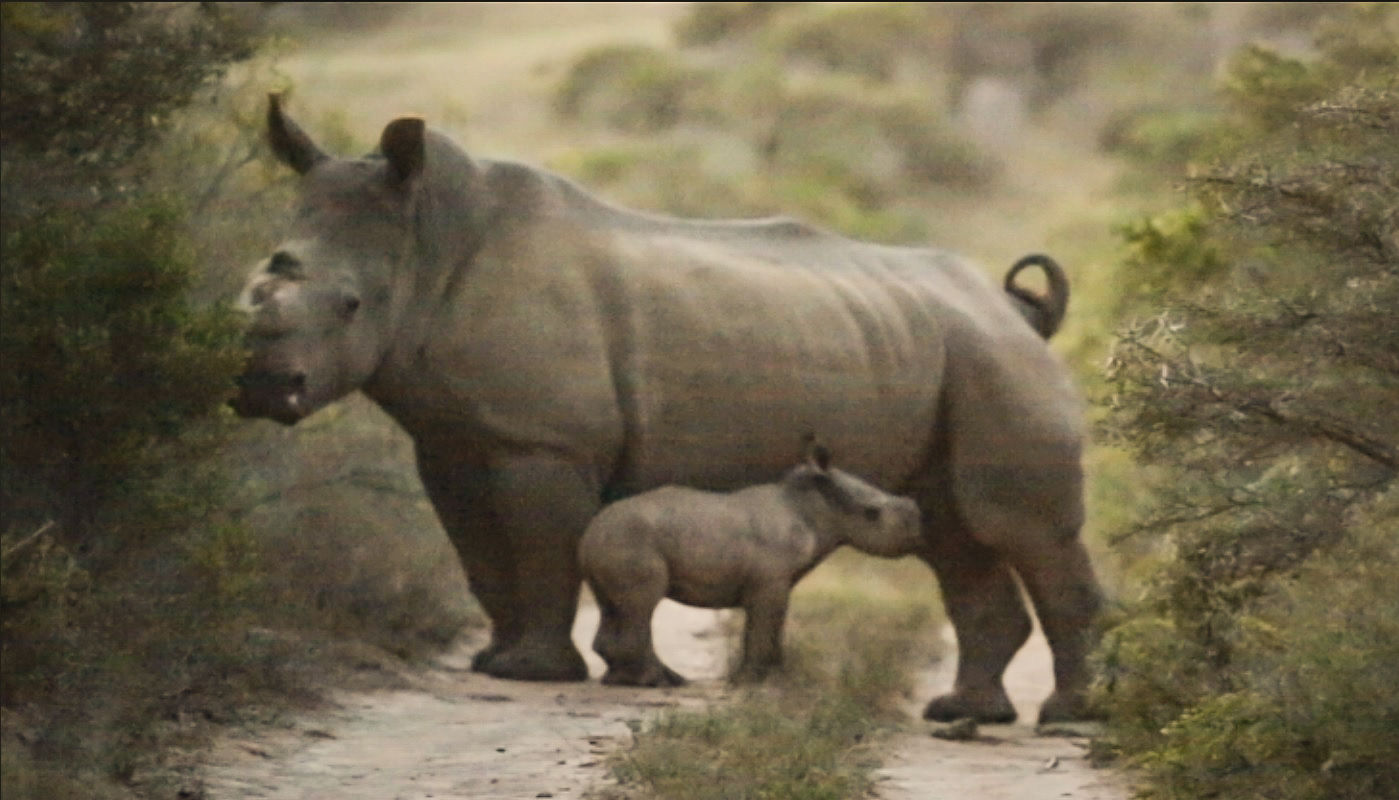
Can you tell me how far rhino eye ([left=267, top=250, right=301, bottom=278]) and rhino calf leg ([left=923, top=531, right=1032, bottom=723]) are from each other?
3112 mm

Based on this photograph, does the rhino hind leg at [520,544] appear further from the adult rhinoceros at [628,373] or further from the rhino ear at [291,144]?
the rhino ear at [291,144]

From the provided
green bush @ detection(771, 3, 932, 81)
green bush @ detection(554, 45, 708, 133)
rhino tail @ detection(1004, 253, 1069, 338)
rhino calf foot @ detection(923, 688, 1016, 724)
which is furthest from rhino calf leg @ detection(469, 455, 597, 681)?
green bush @ detection(771, 3, 932, 81)

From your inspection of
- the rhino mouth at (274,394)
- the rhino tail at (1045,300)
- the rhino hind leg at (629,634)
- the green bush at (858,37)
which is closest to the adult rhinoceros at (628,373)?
the rhino mouth at (274,394)

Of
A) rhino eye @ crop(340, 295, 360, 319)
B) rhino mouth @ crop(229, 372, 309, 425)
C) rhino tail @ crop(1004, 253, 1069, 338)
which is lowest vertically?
rhino mouth @ crop(229, 372, 309, 425)

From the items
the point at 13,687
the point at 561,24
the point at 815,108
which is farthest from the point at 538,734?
the point at 815,108

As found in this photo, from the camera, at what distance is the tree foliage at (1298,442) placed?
24.3 feet

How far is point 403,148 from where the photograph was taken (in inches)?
402

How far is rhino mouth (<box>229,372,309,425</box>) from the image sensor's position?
973 centimetres

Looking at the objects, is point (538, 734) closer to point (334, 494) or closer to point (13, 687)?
point (13, 687)

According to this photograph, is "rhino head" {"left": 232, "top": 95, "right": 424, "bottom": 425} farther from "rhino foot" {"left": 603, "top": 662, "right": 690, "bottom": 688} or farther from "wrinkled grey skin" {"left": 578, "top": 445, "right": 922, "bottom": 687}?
"rhino foot" {"left": 603, "top": 662, "right": 690, "bottom": 688}

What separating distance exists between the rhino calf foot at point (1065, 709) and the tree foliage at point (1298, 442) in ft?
7.53

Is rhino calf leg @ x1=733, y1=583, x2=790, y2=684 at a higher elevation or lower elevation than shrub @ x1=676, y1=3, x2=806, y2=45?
lower

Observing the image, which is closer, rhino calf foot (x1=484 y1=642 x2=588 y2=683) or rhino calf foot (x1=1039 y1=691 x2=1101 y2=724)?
rhino calf foot (x1=484 y1=642 x2=588 y2=683)

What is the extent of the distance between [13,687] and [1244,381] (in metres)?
3.49
